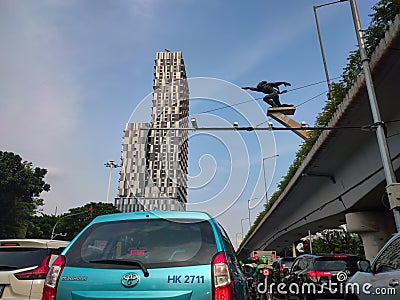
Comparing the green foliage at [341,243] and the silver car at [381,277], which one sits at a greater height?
the green foliage at [341,243]

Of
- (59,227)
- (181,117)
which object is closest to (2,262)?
(181,117)

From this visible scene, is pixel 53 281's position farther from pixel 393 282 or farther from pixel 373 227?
pixel 373 227

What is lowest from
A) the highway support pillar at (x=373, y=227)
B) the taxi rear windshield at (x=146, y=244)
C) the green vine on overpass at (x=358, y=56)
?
the taxi rear windshield at (x=146, y=244)

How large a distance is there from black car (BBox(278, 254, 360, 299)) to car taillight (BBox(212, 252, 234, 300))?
6159 mm

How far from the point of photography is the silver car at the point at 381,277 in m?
4.18

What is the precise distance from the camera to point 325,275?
8492mm

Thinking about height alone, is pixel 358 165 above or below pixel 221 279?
above

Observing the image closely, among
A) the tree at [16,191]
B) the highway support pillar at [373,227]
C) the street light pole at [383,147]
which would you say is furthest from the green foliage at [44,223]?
the street light pole at [383,147]

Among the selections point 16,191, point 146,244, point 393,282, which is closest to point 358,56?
point 393,282

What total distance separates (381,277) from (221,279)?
2.96 metres

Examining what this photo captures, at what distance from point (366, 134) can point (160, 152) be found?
21.6 ft

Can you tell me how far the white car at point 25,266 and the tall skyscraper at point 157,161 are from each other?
5.27ft

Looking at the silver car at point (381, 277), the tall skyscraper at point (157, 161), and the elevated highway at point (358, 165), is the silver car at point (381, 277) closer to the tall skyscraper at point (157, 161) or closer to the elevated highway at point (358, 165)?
the tall skyscraper at point (157, 161)

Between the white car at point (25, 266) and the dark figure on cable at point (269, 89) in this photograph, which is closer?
the white car at point (25, 266)
